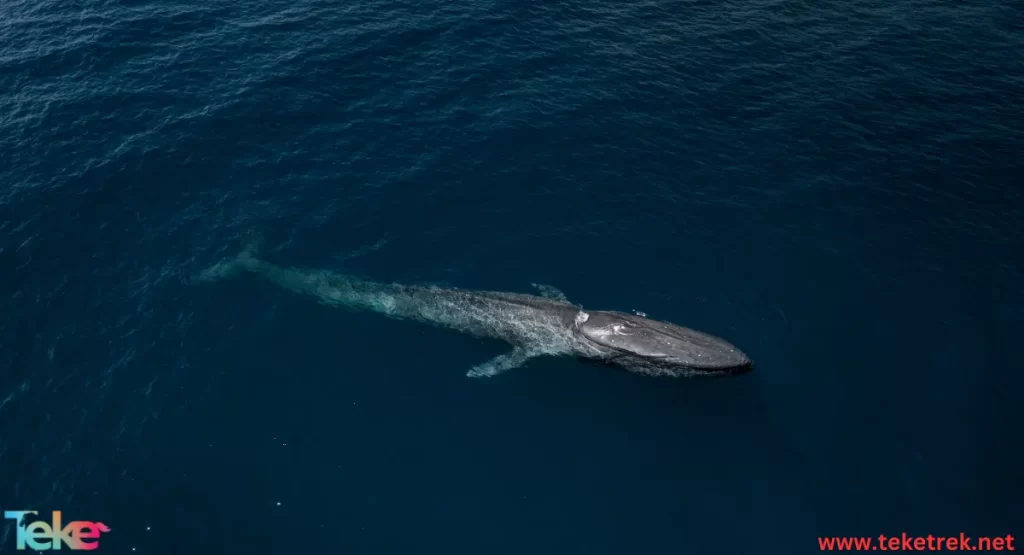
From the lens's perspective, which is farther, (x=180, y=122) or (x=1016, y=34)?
(x=1016, y=34)

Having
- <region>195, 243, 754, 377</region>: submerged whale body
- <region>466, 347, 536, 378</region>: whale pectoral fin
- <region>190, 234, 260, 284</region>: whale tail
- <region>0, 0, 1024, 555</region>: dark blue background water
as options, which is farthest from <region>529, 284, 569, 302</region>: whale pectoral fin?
<region>190, 234, 260, 284</region>: whale tail

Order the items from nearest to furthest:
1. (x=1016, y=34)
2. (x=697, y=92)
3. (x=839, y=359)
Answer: (x=839, y=359), (x=697, y=92), (x=1016, y=34)

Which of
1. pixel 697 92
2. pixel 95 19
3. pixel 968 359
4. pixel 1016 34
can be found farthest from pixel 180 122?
pixel 1016 34

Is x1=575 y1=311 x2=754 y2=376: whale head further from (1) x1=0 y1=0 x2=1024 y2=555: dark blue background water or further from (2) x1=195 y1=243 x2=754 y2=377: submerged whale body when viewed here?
(1) x1=0 y1=0 x2=1024 y2=555: dark blue background water

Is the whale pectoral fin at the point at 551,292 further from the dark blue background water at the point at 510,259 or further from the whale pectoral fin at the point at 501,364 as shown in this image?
the whale pectoral fin at the point at 501,364

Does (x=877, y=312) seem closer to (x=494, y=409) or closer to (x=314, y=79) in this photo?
(x=494, y=409)

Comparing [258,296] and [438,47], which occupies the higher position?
[438,47]

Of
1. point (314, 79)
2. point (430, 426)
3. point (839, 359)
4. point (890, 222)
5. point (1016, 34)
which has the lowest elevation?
point (430, 426)
